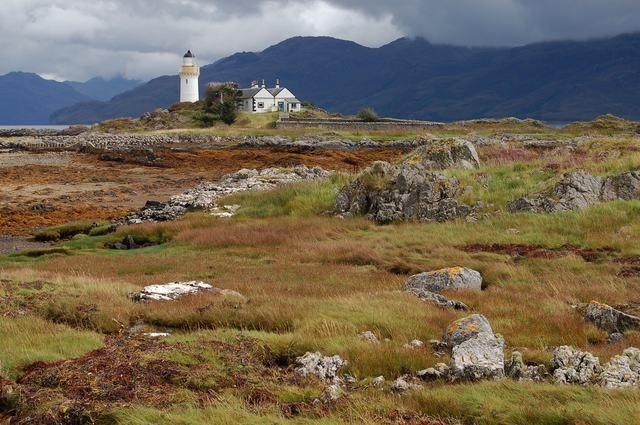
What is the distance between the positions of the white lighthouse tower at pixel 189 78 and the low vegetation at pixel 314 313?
119846 mm

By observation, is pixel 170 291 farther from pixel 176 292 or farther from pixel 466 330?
pixel 466 330

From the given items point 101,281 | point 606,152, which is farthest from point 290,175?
point 101,281

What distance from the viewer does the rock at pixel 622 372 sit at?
8438mm

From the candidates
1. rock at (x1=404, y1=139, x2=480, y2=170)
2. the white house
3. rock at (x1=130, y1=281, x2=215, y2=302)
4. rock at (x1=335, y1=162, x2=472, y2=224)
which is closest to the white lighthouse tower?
the white house

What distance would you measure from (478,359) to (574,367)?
4.39 ft

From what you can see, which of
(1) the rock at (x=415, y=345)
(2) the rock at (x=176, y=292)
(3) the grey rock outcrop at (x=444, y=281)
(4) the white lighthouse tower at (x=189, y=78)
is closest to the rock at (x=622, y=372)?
(1) the rock at (x=415, y=345)

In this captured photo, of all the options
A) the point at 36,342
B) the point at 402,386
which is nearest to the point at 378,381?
the point at 402,386

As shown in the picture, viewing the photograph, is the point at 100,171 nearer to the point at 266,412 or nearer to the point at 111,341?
the point at 111,341

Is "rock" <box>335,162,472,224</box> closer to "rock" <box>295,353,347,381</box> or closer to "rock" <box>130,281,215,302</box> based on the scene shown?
"rock" <box>130,281,215,302</box>

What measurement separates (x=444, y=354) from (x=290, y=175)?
3469 cm

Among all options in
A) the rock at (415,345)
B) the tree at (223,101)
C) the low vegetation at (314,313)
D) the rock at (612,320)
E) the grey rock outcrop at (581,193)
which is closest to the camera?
the low vegetation at (314,313)

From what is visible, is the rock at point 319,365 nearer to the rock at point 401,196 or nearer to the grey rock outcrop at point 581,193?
the grey rock outcrop at point 581,193

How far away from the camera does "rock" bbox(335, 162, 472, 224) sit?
26578mm

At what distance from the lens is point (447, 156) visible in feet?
109
